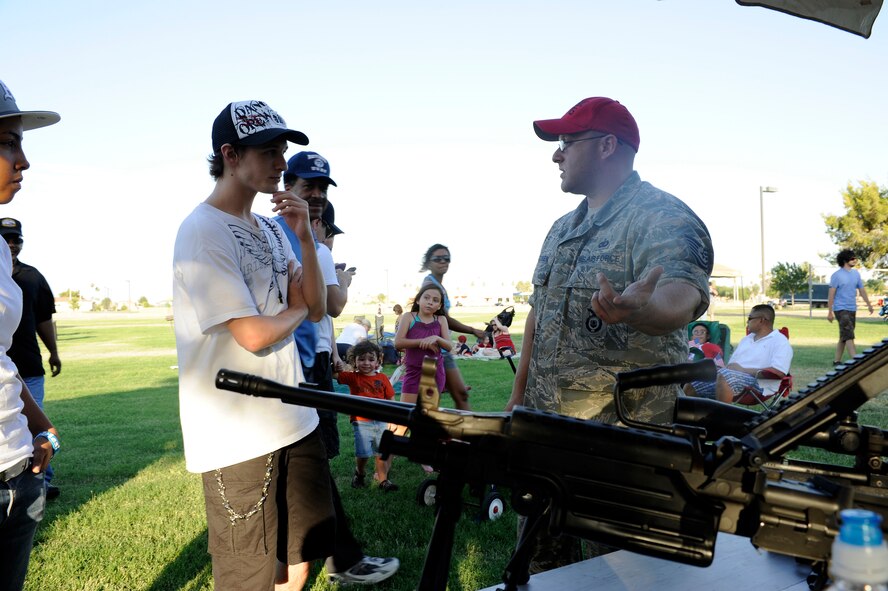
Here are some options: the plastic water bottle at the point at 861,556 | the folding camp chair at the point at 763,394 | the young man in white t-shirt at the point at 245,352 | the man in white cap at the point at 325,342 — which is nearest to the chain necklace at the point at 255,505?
the young man in white t-shirt at the point at 245,352

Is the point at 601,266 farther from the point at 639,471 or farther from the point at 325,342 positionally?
the point at 325,342

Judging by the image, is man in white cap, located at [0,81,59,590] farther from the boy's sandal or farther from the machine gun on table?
the boy's sandal

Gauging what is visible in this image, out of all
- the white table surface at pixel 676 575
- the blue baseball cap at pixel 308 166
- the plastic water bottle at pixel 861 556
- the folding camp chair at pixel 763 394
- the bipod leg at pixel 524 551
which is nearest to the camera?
the plastic water bottle at pixel 861 556

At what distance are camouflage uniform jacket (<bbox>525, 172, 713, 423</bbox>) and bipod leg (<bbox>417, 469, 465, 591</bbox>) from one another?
128 centimetres

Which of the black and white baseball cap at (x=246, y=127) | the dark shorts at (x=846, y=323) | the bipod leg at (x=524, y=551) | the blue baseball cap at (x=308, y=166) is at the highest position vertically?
the black and white baseball cap at (x=246, y=127)

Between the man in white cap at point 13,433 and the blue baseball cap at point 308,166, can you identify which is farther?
the blue baseball cap at point 308,166

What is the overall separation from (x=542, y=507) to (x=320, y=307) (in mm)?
1482

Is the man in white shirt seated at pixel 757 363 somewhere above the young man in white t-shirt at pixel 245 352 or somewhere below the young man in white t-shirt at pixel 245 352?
below

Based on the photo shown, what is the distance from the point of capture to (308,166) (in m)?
3.84

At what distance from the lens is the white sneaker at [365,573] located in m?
3.68

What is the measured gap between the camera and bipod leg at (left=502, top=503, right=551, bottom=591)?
128cm

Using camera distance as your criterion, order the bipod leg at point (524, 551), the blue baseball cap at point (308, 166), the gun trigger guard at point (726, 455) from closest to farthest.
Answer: the gun trigger guard at point (726, 455), the bipod leg at point (524, 551), the blue baseball cap at point (308, 166)

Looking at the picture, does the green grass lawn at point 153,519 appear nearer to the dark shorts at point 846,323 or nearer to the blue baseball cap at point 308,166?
the blue baseball cap at point 308,166

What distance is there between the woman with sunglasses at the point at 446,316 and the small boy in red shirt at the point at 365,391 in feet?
1.92
